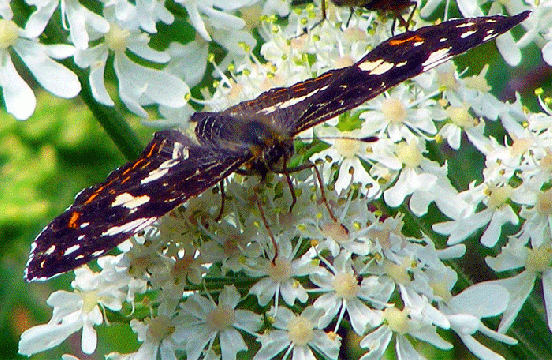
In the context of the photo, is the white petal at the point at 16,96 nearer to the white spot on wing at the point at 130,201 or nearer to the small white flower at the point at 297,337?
the white spot on wing at the point at 130,201

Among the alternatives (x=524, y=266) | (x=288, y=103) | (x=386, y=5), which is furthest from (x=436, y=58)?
(x=524, y=266)

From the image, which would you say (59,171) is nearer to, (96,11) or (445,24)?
(96,11)

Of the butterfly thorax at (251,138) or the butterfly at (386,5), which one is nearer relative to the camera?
the butterfly thorax at (251,138)

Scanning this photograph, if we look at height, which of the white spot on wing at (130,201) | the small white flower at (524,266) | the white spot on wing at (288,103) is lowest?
the small white flower at (524,266)

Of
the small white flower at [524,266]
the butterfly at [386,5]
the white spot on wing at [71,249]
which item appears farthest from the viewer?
the butterfly at [386,5]

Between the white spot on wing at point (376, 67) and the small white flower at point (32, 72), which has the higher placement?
the small white flower at point (32, 72)

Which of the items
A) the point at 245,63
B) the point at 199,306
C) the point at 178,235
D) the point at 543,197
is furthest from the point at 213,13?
the point at 543,197

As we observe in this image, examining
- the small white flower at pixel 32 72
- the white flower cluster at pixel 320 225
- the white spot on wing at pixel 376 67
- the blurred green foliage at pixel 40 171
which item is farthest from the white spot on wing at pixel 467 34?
the blurred green foliage at pixel 40 171
